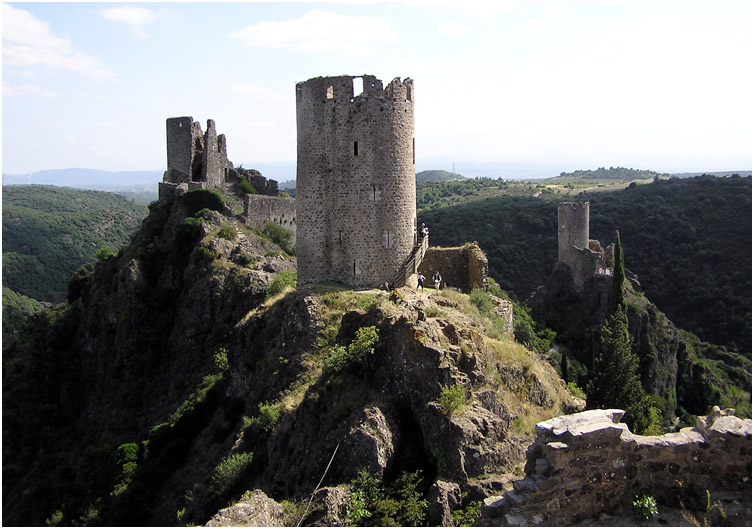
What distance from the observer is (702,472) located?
10.2 meters

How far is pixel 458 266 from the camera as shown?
24250 mm

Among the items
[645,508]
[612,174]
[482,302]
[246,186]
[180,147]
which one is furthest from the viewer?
[612,174]

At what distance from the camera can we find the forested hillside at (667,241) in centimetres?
5453

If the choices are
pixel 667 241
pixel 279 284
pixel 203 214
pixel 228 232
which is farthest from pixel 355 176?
pixel 667 241

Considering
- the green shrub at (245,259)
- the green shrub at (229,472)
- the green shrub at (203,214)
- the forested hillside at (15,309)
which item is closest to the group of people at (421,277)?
the green shrub at (229,472)

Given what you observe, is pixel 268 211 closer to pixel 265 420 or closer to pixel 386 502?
pixel 265 420

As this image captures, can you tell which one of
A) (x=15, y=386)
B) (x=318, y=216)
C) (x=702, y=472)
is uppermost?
(x=318, y=216)

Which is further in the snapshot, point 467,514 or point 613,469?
point 467,514

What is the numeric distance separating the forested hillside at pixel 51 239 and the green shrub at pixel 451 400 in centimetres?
5896

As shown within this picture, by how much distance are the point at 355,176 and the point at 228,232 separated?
46.1 ft

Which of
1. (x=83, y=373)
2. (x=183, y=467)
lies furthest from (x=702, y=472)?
(x=83, y=373)

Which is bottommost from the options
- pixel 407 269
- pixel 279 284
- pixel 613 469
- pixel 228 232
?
pixel 613 469

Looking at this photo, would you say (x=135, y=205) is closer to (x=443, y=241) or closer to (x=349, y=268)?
(x=443, y=241)

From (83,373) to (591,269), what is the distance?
110 ft
